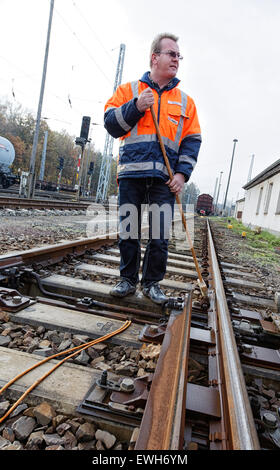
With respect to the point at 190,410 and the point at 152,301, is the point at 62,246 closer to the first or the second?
the point at 152,301

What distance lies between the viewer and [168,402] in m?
1.13

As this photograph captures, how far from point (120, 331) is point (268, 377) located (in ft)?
2.70

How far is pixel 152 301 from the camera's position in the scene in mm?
2498

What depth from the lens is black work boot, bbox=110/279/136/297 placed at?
8.39 ft

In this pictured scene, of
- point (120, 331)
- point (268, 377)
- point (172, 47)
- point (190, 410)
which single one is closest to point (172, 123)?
point (172, 47)

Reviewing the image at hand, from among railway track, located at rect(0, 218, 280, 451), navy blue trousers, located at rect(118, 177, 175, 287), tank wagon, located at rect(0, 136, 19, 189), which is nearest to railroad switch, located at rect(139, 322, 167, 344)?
railway track, located at rect(0, 218, 280, 451)

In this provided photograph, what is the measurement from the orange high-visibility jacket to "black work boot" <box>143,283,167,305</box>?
0.86 meters

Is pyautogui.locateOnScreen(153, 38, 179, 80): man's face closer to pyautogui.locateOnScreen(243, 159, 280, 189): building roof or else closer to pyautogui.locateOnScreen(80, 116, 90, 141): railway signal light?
pyautogui.locateOnScreen(243, 159, 280, 189): building roof

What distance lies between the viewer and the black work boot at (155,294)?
2.45 m

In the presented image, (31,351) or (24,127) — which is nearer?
(31,351)

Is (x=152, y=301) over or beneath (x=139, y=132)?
beneath

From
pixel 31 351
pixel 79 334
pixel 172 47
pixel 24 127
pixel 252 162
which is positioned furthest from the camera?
pixel 252 162

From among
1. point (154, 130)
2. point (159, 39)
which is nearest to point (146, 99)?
point (154, 130)

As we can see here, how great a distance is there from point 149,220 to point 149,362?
1330 millimetres
